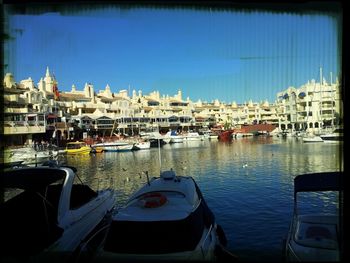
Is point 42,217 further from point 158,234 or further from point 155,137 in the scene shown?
point 155,137

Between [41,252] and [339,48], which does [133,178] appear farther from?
[339,48]

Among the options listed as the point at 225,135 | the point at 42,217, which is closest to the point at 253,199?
the point at 42,217

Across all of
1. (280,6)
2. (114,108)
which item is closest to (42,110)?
(114,108)

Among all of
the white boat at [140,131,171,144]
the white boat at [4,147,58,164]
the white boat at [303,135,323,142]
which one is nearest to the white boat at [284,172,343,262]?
the white boat at [4,147,58,164]

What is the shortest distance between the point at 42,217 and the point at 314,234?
13.7ft

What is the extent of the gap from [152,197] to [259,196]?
884 centimetres

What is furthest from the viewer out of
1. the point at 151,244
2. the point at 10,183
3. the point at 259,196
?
the point at 259,196

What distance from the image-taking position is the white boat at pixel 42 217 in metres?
4.50

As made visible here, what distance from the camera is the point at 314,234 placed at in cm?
565

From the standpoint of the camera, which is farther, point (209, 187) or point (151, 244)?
point (209, 187)

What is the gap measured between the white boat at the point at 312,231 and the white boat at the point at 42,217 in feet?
10.7

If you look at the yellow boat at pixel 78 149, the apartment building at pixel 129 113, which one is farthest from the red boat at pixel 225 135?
the yellow boat at pixel 78 149

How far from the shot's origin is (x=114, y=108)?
69.6 meters

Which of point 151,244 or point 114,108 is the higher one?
point 114,108
